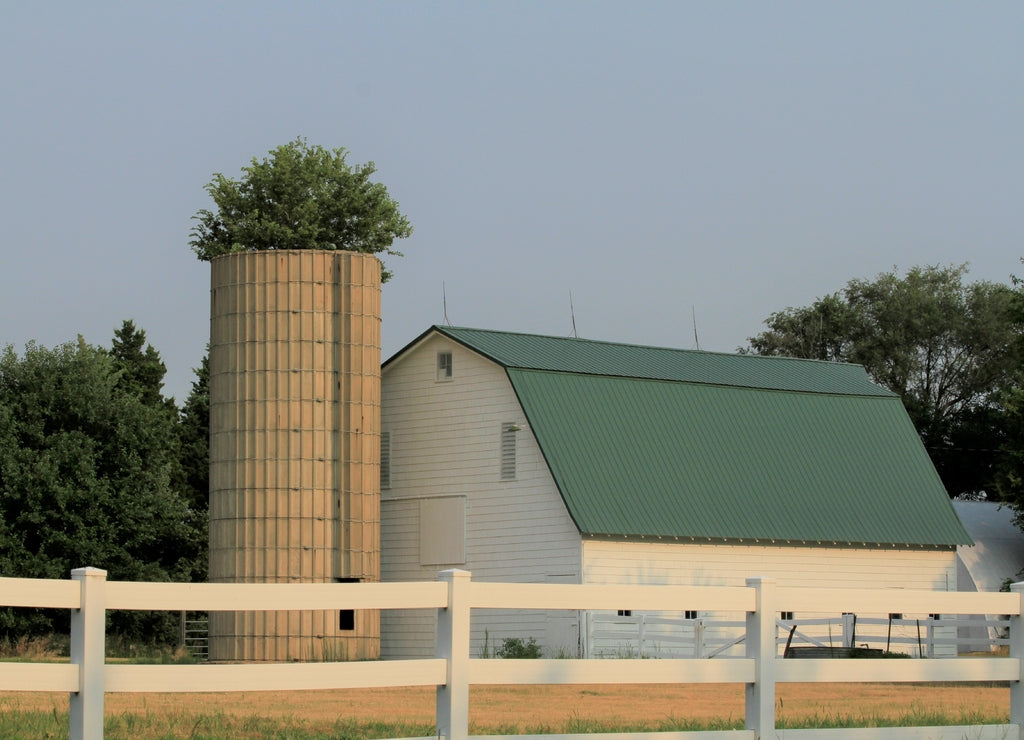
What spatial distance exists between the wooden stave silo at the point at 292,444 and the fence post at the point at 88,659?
2679cm

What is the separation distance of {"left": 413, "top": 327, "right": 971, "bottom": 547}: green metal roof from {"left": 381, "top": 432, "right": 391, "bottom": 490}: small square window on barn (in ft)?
11.3

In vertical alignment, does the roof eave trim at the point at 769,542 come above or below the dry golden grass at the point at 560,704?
above

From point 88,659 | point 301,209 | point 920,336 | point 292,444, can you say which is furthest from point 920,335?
point 88,659

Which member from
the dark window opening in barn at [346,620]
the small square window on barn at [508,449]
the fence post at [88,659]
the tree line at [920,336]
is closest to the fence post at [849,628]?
the small square window on barn at [508,449]

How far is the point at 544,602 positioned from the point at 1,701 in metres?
10.1

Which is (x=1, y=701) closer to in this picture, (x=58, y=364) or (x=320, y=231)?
(x=58, y=364)

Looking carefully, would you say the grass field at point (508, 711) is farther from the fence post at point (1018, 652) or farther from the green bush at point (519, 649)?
the green bush at point (519, 649)

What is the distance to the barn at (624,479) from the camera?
3662 cm

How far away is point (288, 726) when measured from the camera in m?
13.6

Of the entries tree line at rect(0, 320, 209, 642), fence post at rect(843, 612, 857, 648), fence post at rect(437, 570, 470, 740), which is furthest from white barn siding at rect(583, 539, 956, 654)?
fence post at rect(437, 570, 470, 740)

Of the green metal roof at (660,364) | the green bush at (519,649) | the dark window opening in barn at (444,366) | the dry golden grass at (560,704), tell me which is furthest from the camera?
the dark window opening in barn at (444,366)

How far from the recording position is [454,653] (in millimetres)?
9703

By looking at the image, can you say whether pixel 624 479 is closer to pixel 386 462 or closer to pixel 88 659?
pixel 386 462

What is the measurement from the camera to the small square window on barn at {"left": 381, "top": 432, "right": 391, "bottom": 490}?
41219 millimetres
